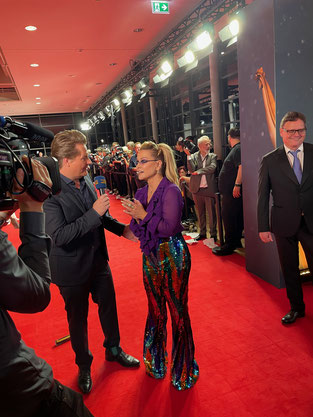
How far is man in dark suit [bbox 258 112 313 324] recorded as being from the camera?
2.68 m

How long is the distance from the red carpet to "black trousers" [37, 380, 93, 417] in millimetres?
1134

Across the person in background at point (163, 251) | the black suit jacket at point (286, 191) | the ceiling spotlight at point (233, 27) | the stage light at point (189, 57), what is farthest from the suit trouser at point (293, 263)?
the stage light at point (189, 57)

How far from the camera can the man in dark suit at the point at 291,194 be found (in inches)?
106

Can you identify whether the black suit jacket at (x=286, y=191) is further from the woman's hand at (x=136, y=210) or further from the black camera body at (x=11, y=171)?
the black camera body at (x=11, y=171)

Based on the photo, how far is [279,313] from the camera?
122 inches

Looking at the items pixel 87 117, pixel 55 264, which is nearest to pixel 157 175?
pixel 55 264

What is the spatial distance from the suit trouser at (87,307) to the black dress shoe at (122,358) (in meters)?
0.06

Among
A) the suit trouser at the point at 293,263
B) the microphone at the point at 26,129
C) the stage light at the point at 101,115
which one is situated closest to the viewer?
the microphone at the point at 26,129

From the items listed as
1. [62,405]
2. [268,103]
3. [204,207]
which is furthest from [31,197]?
[204,207]

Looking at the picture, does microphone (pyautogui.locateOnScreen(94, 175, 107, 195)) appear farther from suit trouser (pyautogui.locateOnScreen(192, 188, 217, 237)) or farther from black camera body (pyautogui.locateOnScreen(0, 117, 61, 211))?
suit trouser (pyautogui.locateOnScreen(192, 188, 217, 237))

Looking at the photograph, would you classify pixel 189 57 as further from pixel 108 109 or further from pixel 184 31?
pixel 108 109

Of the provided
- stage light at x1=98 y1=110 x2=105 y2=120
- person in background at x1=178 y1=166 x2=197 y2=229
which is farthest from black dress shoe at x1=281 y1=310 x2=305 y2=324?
stage light at x1=98 y1=110 x2=105 y2=120

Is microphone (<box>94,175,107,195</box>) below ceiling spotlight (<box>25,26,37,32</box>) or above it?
below

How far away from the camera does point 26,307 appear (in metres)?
0.98
